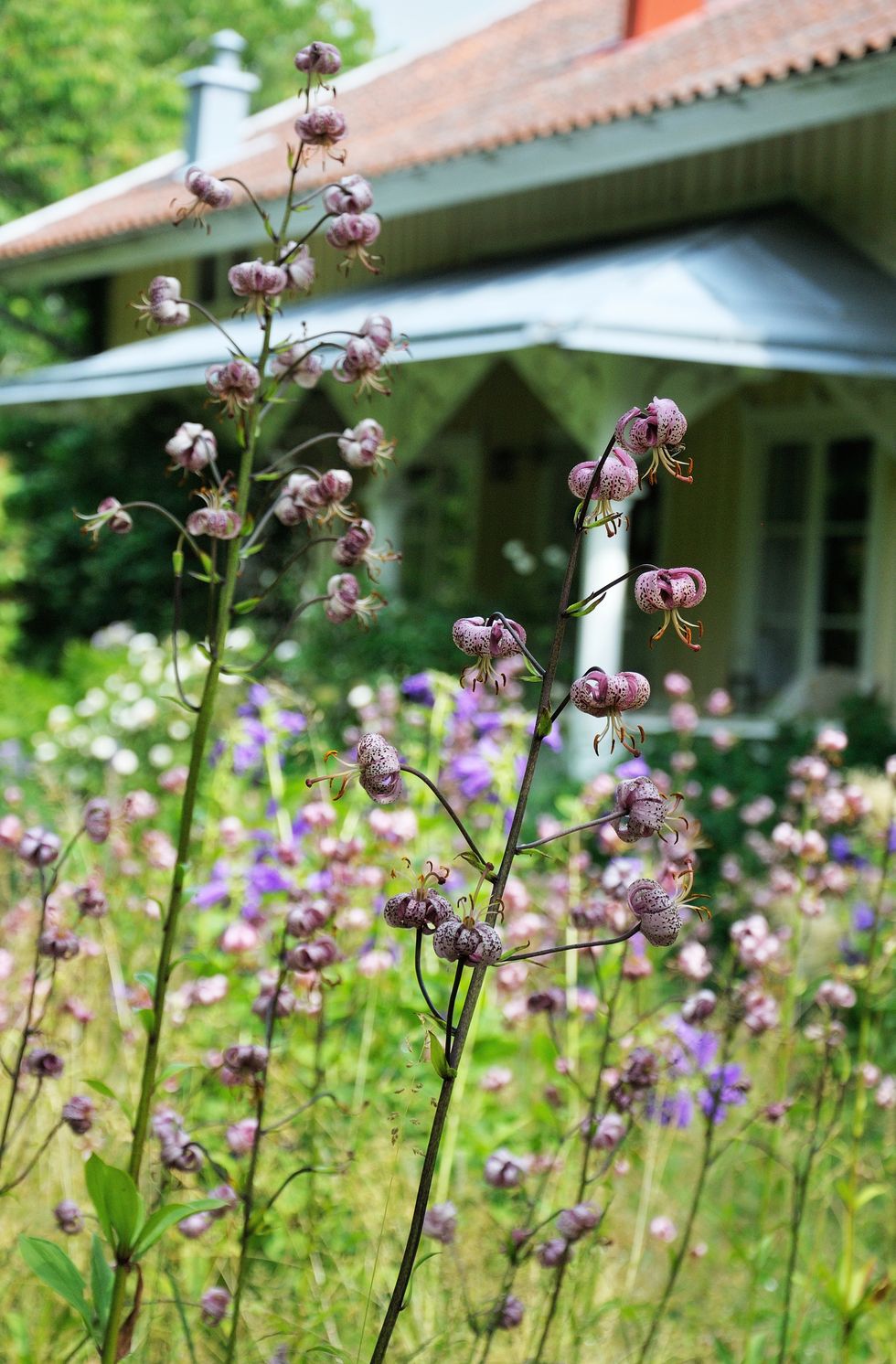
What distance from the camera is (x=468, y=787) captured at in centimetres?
313

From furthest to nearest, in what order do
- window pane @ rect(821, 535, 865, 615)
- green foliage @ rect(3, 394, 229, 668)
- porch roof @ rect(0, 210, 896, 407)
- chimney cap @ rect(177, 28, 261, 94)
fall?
chimney cap @ rect(177, 28, 261, 94) → green foliage @ rect(3, 394, 229, 668) → window pane @ rect(821, 535, 865, 615) → porch roof @ rect(0, 210, 896, 407)

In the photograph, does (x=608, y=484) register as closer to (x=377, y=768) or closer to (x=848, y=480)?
(x=377, y=768)

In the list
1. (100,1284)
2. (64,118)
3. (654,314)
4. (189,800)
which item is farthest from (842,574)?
(64,118)

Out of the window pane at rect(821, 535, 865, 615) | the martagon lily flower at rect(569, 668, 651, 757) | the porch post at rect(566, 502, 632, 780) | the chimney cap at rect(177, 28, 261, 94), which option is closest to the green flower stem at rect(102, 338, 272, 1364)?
the martagon lily flower at rect(569, 668, 651, 757)

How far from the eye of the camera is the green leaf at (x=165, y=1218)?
1353 mm

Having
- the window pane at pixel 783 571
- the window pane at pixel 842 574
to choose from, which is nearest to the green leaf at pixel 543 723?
the window pane at pixel 842 574

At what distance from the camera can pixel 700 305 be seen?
7102mm

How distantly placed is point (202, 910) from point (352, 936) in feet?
1.85

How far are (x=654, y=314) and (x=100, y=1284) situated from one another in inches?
→ 238

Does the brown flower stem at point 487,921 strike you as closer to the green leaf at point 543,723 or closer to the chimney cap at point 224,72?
the green leaf at point 543,723

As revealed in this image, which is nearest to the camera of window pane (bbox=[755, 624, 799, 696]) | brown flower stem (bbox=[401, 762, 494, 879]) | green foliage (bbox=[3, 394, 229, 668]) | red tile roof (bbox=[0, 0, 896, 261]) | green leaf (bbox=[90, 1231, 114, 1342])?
brown flower stem (bbox=[401, 762, 494, 879])

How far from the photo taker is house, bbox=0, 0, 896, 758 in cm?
727

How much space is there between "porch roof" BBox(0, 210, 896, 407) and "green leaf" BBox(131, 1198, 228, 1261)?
5.53m

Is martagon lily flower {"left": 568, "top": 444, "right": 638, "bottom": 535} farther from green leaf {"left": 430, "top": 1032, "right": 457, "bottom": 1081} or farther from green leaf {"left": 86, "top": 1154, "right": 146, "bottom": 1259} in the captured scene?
green leaf {"left": 86, "top": 1154, "right": 146, "bottom": 1259}
